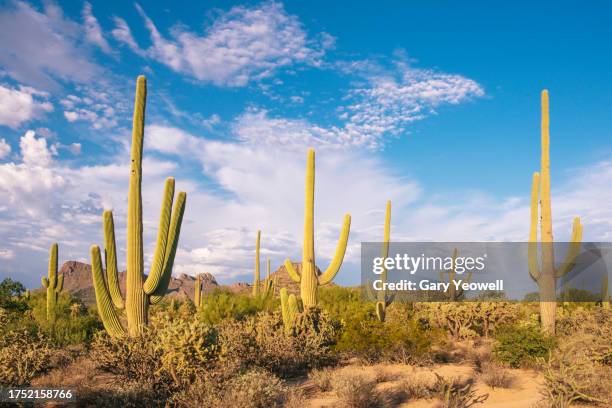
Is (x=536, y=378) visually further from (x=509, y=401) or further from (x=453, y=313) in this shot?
(x=453, y=313)

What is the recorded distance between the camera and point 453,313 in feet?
66.4

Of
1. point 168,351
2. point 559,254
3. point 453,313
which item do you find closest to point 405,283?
point 453,313

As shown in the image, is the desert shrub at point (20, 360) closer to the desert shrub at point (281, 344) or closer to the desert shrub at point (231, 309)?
the desert shrub at point (281, 344)

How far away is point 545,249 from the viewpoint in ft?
54.6

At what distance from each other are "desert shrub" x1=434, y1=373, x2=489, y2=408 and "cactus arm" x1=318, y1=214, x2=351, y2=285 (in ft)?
21.4

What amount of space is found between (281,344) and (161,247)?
387 cm

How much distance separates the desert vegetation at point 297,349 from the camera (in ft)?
30.2

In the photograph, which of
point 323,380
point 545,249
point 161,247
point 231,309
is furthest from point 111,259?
point 545,249

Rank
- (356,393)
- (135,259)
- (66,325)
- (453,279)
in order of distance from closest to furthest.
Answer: (356,393), (135,259), (66,325), (453,279)

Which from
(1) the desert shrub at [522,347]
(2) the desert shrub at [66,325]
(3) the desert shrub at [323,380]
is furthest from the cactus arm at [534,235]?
(2) the desert shrub at [66,325]

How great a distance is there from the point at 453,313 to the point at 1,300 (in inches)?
716

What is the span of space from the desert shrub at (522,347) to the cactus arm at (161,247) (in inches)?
375

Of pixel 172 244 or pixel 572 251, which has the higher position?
pixel 572 251

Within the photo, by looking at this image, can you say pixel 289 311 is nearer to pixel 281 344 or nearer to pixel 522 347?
pixel 281 344
